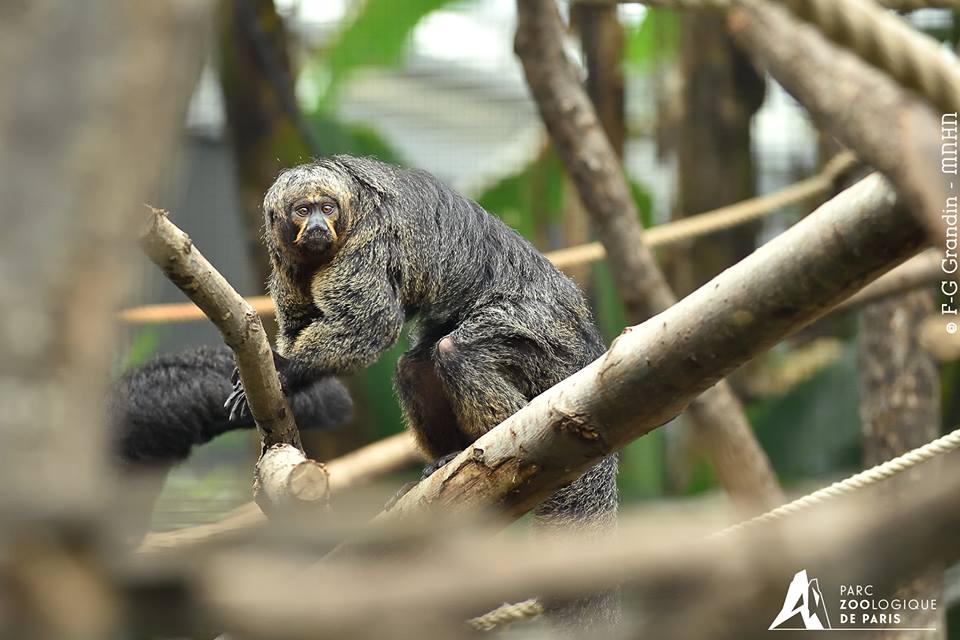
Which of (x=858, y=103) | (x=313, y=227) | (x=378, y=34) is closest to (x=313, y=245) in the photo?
(x=313, y=227)

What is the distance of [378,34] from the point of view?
679 cm

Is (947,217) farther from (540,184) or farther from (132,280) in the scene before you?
A: (540,184)

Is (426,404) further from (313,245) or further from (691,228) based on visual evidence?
(691,228)

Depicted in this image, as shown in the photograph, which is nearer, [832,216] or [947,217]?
[947,217]

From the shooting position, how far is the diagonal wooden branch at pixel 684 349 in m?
1.85

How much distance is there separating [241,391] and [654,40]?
485 cm

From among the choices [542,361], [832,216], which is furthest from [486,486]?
[832,216]

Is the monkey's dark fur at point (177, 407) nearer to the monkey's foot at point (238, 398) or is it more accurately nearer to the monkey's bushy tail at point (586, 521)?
the monkey's foot at point (238, 398)

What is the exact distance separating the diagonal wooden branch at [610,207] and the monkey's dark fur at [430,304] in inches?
39.4

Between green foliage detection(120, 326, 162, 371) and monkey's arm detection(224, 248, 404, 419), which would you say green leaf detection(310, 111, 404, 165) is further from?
monkey's arm detection(224, 248, 404, 419)

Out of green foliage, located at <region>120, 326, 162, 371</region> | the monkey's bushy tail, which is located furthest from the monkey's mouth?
green foliage, located at <region>120, 326, 162, 371</region>

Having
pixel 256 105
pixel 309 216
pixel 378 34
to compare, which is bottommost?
pixel 309 216

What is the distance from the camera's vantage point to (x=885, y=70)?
5.22 ft

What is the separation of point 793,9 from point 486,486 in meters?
1.44
